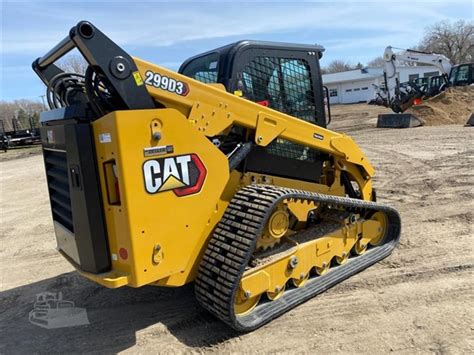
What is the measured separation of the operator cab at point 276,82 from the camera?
396 cm

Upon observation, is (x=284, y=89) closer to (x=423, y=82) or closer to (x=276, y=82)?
(x=276, y=82)

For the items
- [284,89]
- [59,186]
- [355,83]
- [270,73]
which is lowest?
[59,186]

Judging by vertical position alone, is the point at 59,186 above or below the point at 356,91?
below

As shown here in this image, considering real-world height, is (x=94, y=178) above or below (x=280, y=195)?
above

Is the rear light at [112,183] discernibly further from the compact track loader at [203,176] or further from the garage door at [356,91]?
the garage door at [356,91]

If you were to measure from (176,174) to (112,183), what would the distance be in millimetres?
454

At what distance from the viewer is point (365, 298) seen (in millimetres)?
3912

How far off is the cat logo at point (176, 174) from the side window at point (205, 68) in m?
1.16

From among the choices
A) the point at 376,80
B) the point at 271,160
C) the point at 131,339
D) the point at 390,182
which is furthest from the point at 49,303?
the point at 376,80

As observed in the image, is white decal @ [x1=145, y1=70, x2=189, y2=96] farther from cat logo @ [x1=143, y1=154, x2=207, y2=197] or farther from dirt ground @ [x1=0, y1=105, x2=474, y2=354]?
dirt ground @ [x1=0, y1=105, x2=474, y2=354]

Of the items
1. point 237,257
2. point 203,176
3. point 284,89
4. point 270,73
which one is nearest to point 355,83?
point 284,89

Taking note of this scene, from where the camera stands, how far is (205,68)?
4.36 m

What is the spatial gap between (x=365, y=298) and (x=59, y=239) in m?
2.77

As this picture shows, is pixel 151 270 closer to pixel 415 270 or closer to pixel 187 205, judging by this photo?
pixel 187 205
